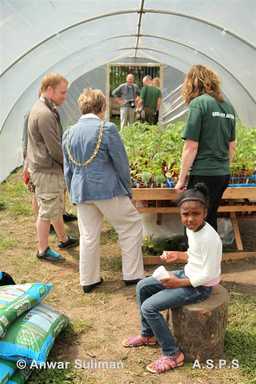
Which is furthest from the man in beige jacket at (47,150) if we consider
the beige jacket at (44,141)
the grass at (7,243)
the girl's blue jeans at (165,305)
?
the girl's blue jeans at (165,305)

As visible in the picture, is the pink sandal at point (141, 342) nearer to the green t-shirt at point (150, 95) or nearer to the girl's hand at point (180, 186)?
the girl's hand at point (180, 186)

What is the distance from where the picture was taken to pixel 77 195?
13.9 feet

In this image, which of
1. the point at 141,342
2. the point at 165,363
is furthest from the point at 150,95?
the point at 165,363

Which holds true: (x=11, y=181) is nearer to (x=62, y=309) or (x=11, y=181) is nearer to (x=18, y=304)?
(x=62, y=309)

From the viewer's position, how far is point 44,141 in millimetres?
4836

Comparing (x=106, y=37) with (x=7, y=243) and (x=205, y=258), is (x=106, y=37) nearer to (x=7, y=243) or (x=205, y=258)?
(x=7, y=243)

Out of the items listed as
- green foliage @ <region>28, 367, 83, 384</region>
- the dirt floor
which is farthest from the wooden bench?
green foliage @ <region>28, 367, 83, 384</region>

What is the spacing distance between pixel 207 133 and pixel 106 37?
6.95 m

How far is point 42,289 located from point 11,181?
5.77 m

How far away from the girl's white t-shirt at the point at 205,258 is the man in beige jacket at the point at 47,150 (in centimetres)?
207

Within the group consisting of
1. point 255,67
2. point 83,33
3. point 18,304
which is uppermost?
point 83,33

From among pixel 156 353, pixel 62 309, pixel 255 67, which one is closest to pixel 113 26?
pixel 255 67

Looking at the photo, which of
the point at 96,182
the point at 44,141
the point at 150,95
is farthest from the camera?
the point at 150,95

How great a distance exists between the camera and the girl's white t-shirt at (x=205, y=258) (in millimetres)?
3184
